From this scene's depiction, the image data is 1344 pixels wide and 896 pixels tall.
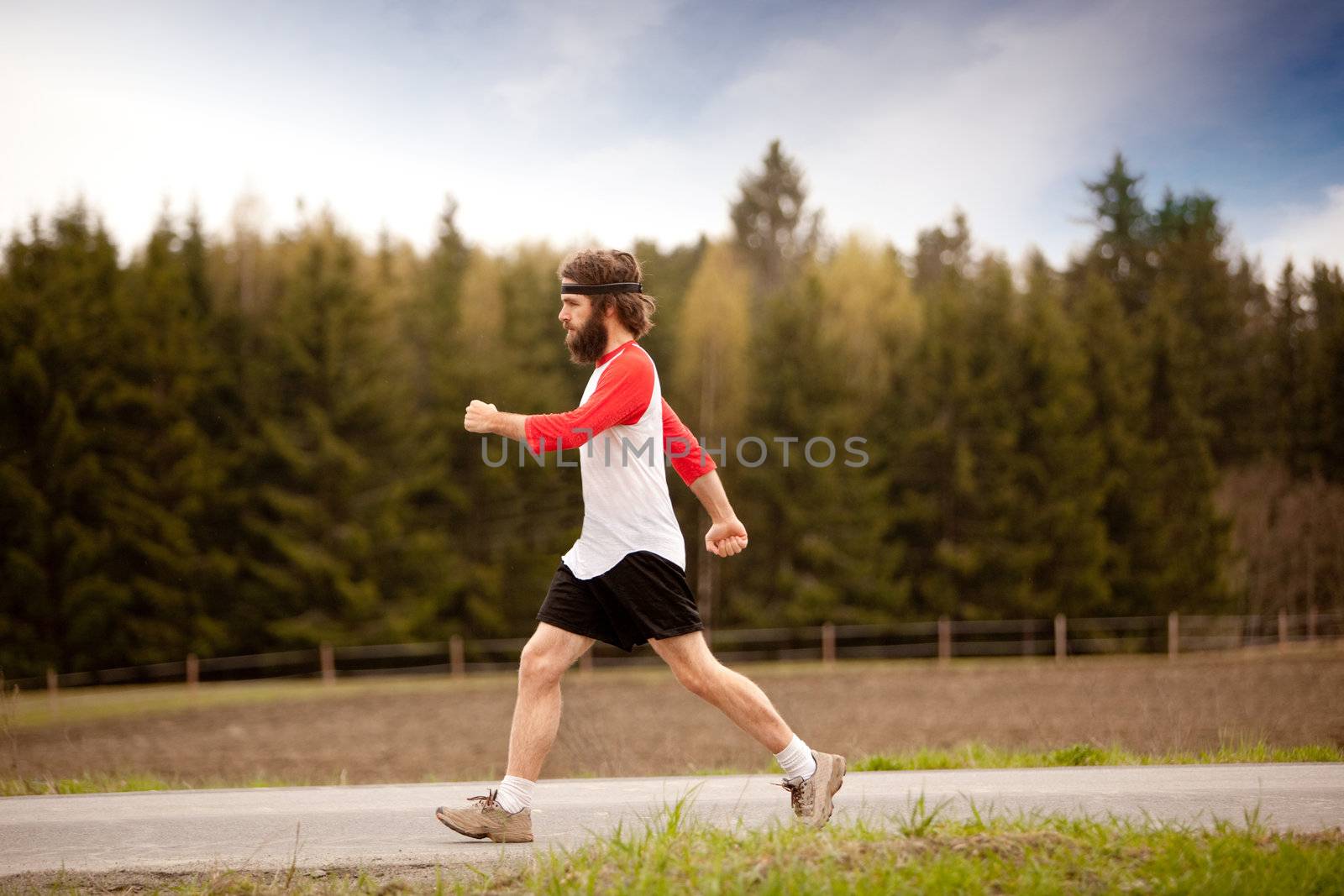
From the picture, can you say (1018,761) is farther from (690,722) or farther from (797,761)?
(690,722)

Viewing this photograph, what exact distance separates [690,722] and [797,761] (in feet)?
49.5

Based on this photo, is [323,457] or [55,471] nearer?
[55,471]

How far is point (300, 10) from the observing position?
47.8 ft

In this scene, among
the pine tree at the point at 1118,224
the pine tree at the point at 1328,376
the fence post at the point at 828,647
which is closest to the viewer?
the fence post at the point at 828,647

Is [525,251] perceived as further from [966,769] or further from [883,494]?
[966,769]

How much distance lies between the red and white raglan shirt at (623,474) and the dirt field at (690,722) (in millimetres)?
4119

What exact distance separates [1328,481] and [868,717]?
2590cm

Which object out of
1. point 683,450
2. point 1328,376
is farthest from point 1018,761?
point 1328,376

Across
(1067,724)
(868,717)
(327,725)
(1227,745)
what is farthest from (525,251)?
(1227,745)

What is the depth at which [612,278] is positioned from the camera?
14.6 feet

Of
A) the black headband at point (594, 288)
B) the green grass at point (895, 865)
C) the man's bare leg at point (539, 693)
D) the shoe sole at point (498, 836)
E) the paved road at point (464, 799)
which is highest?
the black headband at point (594, 288)

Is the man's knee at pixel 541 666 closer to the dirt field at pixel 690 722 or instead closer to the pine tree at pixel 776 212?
the dirt field at pixel 690 722

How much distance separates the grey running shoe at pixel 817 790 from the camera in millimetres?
4262

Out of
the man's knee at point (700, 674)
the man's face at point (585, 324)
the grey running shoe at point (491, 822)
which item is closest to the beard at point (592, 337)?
the man's face at point (585, 324)
